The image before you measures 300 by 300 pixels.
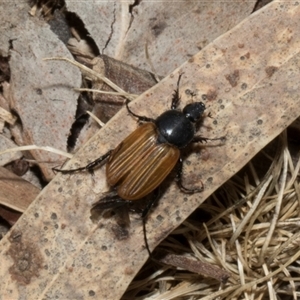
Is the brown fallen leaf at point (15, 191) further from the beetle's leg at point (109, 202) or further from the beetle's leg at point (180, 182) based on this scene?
the beetle's leg at point (180, 182)

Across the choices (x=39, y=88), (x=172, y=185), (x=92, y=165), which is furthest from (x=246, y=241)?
(x=39, y=88)

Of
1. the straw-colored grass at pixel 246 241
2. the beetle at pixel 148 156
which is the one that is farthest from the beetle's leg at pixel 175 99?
the straw-colored grass at pixel 246 241

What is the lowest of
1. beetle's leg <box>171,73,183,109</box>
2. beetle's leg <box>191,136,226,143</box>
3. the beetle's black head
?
beetle's leg <box>191,136,226,143</box>

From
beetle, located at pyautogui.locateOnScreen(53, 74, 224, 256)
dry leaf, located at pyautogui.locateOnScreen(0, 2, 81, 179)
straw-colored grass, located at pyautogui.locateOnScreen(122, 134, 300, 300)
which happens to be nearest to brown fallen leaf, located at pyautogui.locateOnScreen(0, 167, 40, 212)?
dry leaf, located at pyautogui.locateOnScreen(0, 2, 81, 179)

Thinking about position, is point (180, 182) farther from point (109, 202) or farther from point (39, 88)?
point (39, 88)

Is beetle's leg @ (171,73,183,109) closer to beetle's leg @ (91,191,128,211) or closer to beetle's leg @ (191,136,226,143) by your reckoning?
beetle's leg @ (191,136,226,143)

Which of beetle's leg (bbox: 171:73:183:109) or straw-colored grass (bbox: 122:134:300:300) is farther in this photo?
straw-colored grass (bbox: 122:134:300:300)

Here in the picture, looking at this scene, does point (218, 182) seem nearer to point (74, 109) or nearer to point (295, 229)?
point (295, 229)
